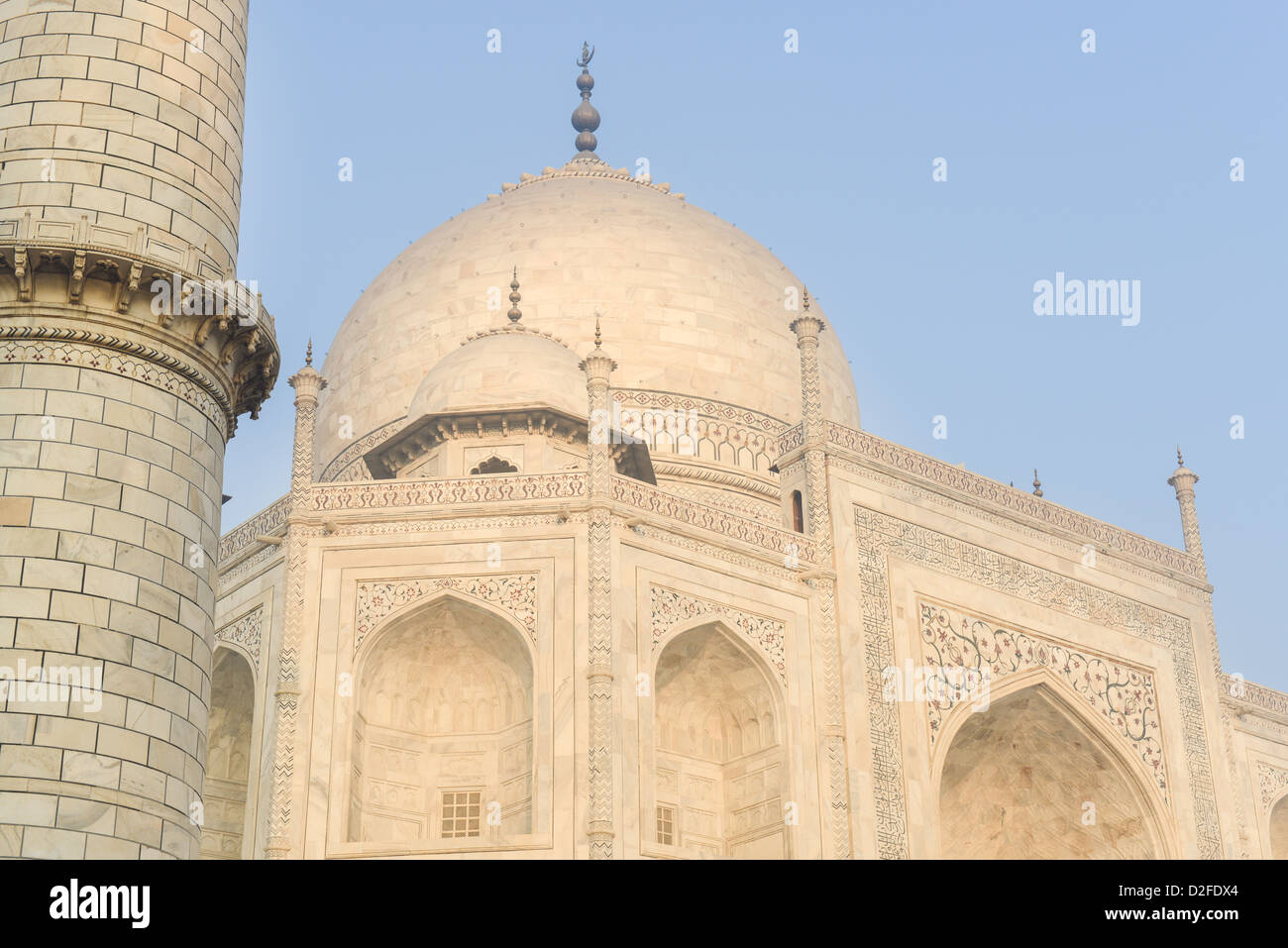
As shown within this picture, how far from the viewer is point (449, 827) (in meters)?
16.3

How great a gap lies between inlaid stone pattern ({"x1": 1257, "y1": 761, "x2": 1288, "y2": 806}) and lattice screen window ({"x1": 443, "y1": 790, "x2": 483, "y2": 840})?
9.62 meters

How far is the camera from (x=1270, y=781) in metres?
20.5

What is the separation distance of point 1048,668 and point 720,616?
14.0ft

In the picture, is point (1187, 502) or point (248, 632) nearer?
point (248, 632)

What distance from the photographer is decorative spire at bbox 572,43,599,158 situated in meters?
30.8

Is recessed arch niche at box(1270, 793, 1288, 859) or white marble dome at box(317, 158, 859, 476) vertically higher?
white marble dome at box(317, 158, 859, 476)

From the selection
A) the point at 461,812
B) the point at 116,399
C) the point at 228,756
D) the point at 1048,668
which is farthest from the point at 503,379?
the point at 116,399

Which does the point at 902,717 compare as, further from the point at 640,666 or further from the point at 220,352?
the point at 220,352

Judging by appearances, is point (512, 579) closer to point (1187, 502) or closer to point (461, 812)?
point (461, 812)

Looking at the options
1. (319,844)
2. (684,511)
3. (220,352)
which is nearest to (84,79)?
(220,352)

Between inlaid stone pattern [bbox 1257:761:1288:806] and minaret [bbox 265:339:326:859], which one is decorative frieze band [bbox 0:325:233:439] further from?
inlaid stone pattern [bbox 1257:761:1288:806]

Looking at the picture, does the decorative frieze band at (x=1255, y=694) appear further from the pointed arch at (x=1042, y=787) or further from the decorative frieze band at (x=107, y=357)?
the decorative frieze band at (x=107, y=357)

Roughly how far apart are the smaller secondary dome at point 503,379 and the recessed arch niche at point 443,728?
365 cm

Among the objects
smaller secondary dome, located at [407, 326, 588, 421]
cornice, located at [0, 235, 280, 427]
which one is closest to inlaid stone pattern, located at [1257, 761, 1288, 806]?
smaller secondary dome, located at [407, 326, 588, 421]
